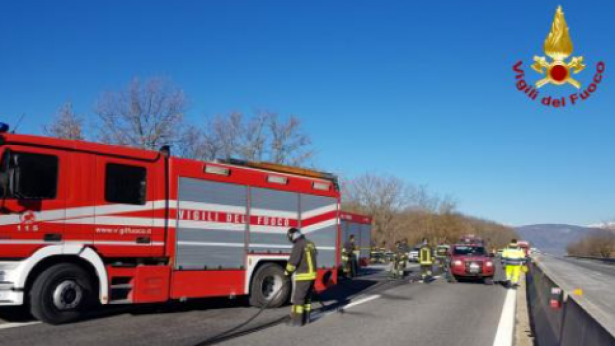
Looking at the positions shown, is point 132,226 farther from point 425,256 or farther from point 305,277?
point 425,256

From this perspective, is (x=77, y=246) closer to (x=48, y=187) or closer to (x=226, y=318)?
(x=48, y=187)

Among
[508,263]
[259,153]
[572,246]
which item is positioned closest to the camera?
[508,263]

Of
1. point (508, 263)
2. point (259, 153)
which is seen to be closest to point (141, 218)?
point (508, 263)

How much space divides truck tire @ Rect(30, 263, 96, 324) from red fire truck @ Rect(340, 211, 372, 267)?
57.2ft

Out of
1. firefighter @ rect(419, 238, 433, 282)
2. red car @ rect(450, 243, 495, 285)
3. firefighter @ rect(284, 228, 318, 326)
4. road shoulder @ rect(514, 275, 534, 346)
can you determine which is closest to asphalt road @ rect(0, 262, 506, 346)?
firefighter @ rect(284, 228, 318, 326)

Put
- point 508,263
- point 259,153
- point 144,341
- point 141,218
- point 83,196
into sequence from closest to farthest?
1. point 144,341
2. point 83,196
3. point 141,218
4. point 508,263
5. point 259,153

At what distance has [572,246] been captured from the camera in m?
140

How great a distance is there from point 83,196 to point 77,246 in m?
0.79

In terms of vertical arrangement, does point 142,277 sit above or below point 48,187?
below

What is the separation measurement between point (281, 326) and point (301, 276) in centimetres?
92

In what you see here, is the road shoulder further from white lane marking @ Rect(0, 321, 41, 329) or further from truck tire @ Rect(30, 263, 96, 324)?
white lane marking @ Rect(0, 321, 41, 329)

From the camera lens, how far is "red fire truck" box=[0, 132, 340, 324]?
8.26 metres

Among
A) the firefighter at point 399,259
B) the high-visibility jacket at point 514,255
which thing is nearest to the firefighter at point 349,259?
the firefighter at point 399,259

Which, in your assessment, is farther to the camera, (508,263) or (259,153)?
(259,153)
